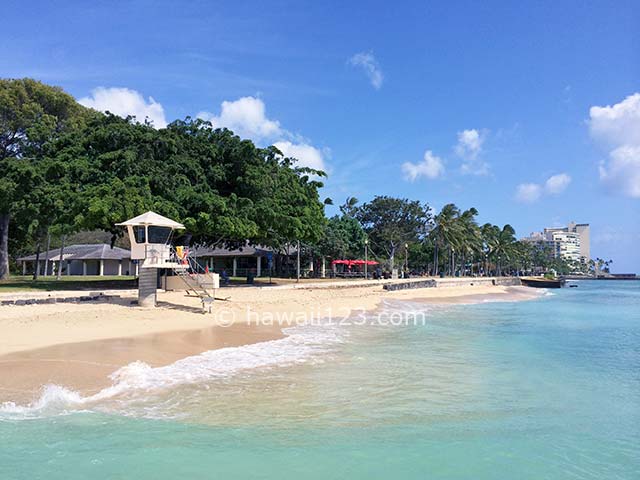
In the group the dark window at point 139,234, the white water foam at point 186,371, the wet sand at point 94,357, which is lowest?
the white water foam at point 186,371

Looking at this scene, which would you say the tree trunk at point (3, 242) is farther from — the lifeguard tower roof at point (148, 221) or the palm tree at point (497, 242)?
the palm tree at point (497, 242)

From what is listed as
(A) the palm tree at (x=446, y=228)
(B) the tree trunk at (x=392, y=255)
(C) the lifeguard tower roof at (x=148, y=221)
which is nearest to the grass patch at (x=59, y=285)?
(C) the lifeguard tower roof at (x=148, y=221)

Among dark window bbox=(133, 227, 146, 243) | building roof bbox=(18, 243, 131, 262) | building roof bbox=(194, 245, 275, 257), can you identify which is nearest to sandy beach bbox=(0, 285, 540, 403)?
dark window bbox=(133, 227, 146, 243)

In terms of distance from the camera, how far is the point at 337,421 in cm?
757

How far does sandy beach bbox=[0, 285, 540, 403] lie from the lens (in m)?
9.52

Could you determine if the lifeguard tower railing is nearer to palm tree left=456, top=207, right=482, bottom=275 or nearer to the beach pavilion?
the beach pavilion

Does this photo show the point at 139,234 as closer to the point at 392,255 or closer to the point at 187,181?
the point at 187,181

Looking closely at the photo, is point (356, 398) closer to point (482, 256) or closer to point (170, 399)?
point (170, 399)

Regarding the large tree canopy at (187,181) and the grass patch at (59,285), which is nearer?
the large tree canopy at (187,181)

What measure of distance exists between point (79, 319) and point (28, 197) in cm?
1264

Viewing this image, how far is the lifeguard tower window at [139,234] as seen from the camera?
63.6 ft

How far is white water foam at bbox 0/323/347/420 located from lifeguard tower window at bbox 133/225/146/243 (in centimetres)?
734

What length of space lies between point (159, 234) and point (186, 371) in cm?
1019

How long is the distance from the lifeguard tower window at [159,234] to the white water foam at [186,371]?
7.03 m
